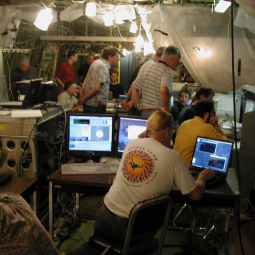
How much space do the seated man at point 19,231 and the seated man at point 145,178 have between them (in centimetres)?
61

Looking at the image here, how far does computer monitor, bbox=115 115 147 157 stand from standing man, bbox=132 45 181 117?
1.87 ft

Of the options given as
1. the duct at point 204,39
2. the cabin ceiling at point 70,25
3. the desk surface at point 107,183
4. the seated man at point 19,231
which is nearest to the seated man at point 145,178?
the desk surface at point 107,183

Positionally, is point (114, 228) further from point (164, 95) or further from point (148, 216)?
point (164, 95)

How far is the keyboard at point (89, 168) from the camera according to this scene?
2168mm

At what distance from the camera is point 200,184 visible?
72.1 inches

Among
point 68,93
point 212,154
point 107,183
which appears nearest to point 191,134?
point 212,154

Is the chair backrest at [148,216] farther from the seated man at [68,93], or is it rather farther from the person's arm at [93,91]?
the seated man at [68,93]

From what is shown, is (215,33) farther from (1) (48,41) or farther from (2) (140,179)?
(1) (48,41)

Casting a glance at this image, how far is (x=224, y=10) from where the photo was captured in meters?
3.22

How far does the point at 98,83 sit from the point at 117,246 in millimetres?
2144

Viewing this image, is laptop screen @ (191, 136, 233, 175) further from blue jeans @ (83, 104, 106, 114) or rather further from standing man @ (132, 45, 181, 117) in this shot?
blue jeans @ (83, 104, 106, 114)

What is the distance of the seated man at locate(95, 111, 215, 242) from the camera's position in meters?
1.58

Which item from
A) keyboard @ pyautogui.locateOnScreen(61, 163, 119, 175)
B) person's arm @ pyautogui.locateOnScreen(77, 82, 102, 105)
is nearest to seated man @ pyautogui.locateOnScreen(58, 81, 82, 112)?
person's arm @ pyautogui.locateOnScreen(77, 82, 102, 105)

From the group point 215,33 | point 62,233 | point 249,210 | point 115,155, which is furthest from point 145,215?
point 215,33
